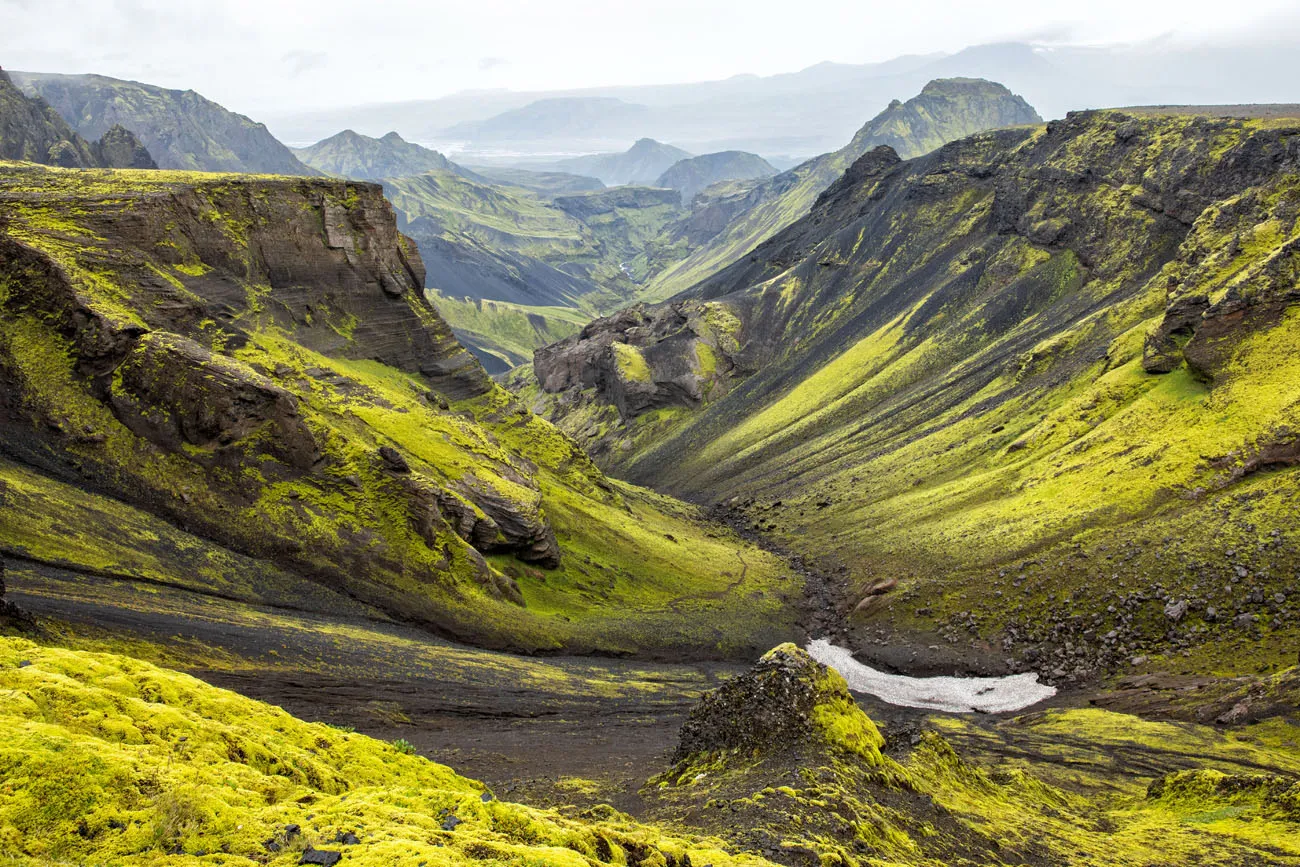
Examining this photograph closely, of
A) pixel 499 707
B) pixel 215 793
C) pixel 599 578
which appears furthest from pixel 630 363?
pixel 215 793

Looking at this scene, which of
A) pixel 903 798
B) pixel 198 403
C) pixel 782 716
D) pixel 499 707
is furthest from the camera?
pixel 198 403

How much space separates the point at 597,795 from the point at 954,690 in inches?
1877

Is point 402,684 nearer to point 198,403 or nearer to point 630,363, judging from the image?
point 198,403

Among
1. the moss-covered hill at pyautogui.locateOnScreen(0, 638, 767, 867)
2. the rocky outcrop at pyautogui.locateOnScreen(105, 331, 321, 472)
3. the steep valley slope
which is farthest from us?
the rocky outcrop at pyautogui.locateOnScreen(105, 331, 321, 472)

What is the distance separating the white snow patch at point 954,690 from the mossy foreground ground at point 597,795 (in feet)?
59.6

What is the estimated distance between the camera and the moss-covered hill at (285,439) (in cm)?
5312

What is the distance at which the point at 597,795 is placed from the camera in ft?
102

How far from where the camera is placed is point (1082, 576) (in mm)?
72250

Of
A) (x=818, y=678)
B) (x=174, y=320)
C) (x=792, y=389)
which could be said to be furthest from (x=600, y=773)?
(x=792, y=389)

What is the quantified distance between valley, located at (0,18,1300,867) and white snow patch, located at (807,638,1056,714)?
393mm

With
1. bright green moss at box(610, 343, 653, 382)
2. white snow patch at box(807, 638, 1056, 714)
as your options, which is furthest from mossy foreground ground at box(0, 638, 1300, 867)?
bright green moss at box(610, 343, 653, 382)

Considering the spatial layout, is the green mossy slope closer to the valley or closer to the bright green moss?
the valley

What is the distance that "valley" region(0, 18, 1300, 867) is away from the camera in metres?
20.4

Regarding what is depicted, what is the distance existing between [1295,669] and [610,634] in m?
49.6
